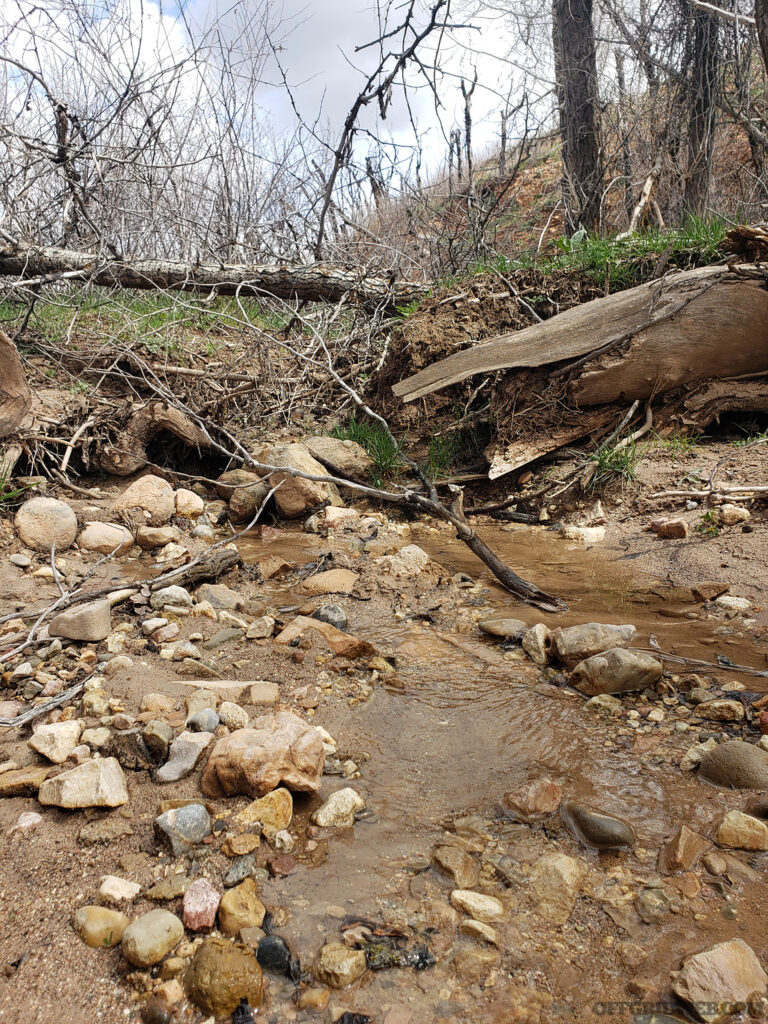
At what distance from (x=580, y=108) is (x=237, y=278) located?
457 cm

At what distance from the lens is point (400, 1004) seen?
1.18m

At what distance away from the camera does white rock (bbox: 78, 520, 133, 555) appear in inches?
149

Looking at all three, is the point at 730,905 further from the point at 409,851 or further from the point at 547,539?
the point at 547,539

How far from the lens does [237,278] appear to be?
623cm

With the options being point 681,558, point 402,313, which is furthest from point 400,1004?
point 402,313

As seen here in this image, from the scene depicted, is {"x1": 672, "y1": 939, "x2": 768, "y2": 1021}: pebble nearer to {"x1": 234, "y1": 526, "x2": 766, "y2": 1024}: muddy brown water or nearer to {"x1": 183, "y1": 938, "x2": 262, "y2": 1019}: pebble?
{"x1": 234, "y1": 526, "x2": 766, "y2": 1024}: muddy brown water

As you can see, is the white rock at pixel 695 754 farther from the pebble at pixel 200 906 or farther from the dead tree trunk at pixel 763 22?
the dead tree trunk at pixel 763 22

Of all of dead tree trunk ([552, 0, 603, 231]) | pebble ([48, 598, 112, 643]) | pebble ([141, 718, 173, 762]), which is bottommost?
pebble ([141, 718, 173, 762])

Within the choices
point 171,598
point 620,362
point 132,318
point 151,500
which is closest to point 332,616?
point 171,598

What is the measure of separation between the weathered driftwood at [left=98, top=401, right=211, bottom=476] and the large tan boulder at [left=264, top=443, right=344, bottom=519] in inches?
27.5

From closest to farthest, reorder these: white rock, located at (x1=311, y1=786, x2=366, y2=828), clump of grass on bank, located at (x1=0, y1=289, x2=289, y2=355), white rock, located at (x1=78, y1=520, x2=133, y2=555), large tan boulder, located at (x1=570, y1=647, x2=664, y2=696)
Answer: white rock, located at (x1=311, y1=786, x2=366, y2=828)
large tan boulder, located at (x1=570, y1=647, x2=664, y2=696)
white rock, located at (x1=78, y1=520, x2=133, y2=555)
clump of grass on bank, located at (x1=0, y1=289, x2=289, y2=355)

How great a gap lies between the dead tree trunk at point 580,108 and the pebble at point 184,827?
7600 millimetres

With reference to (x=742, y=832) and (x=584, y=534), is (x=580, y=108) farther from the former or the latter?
(x=742, y=832)

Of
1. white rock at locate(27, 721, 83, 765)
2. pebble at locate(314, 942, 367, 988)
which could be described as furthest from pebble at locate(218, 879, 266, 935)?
white rock at locate(27, 721, 83, 765)
